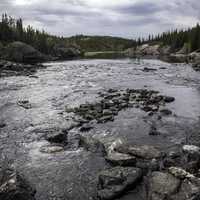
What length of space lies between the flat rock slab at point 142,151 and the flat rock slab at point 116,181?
1.92 m

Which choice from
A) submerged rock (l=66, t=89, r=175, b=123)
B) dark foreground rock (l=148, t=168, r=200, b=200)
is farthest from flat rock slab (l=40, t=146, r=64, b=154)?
dark foreground rock (l=148, t=168, r=200, b=200)

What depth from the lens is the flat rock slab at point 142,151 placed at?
14.0 meters

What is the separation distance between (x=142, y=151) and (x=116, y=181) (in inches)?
140

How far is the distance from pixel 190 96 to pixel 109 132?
14.7 metres

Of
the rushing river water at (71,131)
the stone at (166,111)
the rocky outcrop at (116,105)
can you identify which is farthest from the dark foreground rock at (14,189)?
the stone at (166,111)

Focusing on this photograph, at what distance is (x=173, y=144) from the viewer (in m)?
16.0

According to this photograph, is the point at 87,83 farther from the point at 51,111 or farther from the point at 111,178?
the point at 111,178

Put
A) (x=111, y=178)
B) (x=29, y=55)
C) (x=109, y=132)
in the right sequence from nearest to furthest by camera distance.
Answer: (x=111, y=178)
(x=109, y=132)
(x=29, y=55)

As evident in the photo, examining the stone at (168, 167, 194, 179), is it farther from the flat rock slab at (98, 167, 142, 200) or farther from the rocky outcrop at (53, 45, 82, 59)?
the rocky outcrop at (53, 45, 82, 59)

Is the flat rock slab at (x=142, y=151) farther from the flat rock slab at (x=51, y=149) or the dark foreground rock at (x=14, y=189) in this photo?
the dark foreground rock at (x=14, y=189)

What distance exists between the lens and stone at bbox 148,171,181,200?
1030 centimetres

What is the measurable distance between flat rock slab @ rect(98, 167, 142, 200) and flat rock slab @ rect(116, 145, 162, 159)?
1.92 m

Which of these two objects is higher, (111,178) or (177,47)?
(177,47)

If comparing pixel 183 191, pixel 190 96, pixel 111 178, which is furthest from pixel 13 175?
pixel 190 96
